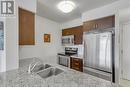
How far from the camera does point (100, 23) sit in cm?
274

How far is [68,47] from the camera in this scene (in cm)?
442

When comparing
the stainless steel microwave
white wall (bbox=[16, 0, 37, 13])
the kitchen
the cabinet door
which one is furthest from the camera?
the stainless steel microwave

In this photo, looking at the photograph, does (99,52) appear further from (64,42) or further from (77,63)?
(64,42)

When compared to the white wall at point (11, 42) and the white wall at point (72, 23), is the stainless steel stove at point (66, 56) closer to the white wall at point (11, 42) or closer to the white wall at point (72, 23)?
the white wall at point (72, 23)

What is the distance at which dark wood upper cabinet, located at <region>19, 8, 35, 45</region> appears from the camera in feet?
7.42

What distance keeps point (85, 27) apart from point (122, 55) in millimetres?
1815

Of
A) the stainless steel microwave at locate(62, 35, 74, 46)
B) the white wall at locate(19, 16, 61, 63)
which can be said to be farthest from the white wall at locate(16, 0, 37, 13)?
the stainless steel microwave at locate(62, 35, 74, 46)

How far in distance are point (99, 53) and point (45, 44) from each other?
2.28m

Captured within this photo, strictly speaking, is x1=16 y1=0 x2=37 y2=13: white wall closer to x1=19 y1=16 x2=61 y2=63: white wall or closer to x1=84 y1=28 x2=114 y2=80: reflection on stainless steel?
x1=19 y1=16 x2=61 y2=63: white wall

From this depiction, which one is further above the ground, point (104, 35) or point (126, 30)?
point (126, 30)

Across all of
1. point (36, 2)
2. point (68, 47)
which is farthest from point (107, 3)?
point (68, 47)

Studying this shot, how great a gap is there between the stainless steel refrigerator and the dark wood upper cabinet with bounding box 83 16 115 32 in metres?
0.19

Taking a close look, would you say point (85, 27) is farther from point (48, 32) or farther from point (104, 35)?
point (48, 32)

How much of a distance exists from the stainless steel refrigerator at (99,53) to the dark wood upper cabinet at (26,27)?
1.61 meters
